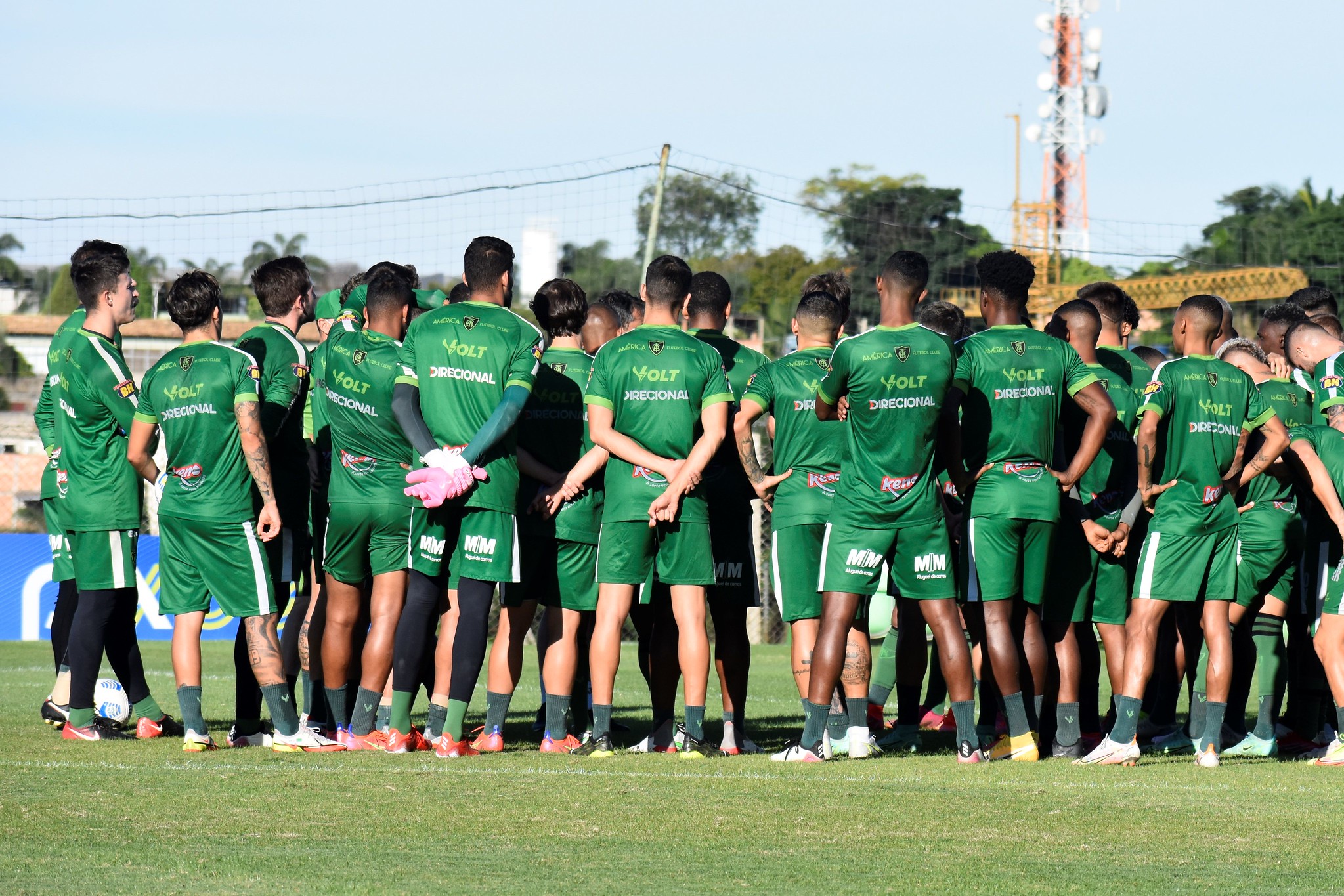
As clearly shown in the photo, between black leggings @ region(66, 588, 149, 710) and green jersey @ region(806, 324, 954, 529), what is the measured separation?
3.87m

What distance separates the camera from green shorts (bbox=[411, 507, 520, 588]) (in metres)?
7.29

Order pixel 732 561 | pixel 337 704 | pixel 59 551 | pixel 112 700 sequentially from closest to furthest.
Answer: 1. pixel 337 704
2. pixel 732 561
3. pixel 112 700
4. pixel 59 551

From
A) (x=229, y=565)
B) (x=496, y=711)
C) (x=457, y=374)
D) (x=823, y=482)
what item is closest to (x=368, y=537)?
(x=229, y=565)

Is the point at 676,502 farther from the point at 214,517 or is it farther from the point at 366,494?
the point at 214,517

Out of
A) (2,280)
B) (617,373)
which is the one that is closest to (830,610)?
(617,373)

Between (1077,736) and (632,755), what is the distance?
7.30 ft

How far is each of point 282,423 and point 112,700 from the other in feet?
6.76

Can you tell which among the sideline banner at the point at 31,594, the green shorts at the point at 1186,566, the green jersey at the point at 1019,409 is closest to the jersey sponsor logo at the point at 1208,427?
the green shorts at the point at 1186,566

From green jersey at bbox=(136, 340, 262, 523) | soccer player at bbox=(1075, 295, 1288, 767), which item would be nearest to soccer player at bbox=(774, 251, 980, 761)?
soccer player at bbox=(1075, 295, 1288, 767)

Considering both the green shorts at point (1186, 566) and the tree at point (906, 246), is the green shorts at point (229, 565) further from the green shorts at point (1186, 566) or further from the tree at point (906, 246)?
the tree at point (906, 246)

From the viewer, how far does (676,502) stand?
741 cm

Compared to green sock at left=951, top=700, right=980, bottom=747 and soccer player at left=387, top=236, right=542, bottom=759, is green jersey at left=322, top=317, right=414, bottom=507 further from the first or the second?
green sock at left=951, top=700, right=980, bottom=747

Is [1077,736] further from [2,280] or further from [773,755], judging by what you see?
[2,280]

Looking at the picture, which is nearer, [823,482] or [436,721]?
A: [436,721]
